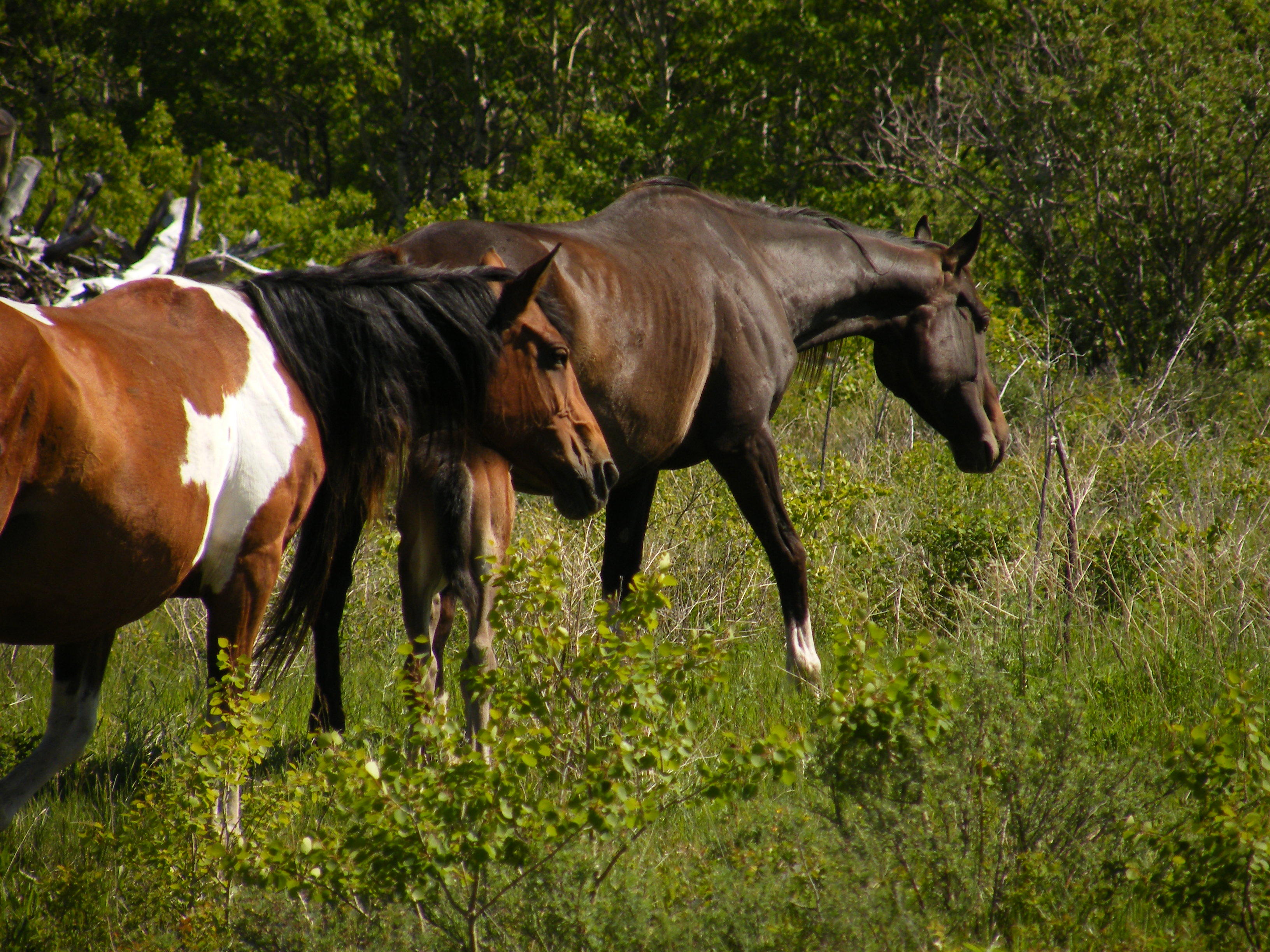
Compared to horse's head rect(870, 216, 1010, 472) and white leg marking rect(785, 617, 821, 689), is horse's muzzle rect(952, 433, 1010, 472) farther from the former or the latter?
white leg marking rect(785, 617, 821, 689)

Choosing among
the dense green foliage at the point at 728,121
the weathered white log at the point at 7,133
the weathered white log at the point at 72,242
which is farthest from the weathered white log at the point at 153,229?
the weathered white log at the point at 7,133

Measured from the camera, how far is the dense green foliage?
10602mm

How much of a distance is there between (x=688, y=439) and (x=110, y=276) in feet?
15.3

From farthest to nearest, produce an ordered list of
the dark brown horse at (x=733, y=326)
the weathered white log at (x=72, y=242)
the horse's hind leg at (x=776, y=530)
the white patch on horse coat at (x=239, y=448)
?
the weathered white log at (x=72, y=242) < the horse's hind leg at (x=776, y=530) < the dark brown horse at (x=733, y=326) < the white patch on horse coat at (x=239, y=448)

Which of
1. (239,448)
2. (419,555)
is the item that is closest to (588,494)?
(419,555)

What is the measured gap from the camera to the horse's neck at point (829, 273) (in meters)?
4.95

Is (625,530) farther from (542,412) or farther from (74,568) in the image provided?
(74,568)

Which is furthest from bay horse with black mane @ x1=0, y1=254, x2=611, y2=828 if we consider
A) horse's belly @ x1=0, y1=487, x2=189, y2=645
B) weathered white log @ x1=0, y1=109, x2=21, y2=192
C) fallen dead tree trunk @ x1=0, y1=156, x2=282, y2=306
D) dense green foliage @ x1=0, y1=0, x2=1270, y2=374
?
dense green foliage @ x1=0, y1=0, x2=1270, y2=374

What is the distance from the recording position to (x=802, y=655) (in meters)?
4.83

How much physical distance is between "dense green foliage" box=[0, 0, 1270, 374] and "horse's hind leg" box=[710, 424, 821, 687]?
3164 mm

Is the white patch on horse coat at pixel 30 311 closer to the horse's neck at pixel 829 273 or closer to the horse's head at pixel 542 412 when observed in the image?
the horse's head at pixel 542 412

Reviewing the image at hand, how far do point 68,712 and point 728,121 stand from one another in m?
20.6

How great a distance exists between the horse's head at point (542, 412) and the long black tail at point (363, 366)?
0.08 m

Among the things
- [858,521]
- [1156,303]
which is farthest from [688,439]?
[1156,303]
